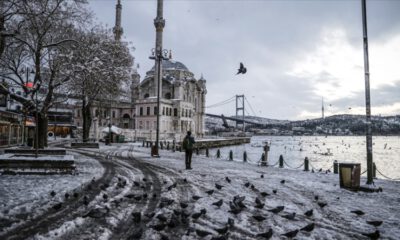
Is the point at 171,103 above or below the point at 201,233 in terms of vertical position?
above

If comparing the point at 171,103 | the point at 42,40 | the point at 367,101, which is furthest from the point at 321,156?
the point at 42,40

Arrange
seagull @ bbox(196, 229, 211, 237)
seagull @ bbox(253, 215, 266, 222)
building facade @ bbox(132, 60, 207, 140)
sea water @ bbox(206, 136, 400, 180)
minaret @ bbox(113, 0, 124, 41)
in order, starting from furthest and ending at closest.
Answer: minaret @ bbox(113, 0, 124, 41), building facade @ bbox(132, 60, 207, 140), sea water @ bbox(206, 136, 400, 180), seagull @ bbox(253, 215, 266, 222), seagull @ bbox(196, 229, 211, 237)

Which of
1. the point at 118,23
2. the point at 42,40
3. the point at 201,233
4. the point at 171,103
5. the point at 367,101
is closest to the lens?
the point at 201,233

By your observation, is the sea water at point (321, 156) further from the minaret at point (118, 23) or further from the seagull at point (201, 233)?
the minaret at point (118, 23)

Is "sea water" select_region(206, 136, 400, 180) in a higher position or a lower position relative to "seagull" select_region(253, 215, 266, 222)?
lower

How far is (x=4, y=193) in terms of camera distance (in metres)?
7.50

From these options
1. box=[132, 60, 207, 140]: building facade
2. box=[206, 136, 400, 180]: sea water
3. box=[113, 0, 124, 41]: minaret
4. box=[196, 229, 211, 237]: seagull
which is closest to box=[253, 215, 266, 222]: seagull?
box=[196, 229, 211, 237]: seagull

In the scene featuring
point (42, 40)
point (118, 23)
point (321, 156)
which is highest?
point (118, 23)

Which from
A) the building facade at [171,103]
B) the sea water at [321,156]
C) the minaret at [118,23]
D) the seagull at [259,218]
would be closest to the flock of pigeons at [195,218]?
the seagull at [259,218]

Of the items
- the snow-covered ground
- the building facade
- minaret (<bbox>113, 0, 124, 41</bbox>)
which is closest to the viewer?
the snow-covered ground

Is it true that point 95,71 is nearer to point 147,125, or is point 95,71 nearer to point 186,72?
point 147,125

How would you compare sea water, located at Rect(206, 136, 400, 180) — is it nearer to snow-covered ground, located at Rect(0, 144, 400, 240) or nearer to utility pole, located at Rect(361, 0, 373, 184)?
utility pole, located at Rect(361, 0, 373, 184)

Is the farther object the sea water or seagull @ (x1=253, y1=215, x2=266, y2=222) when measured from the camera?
the sea water

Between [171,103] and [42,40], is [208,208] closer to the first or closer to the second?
[42,40]
